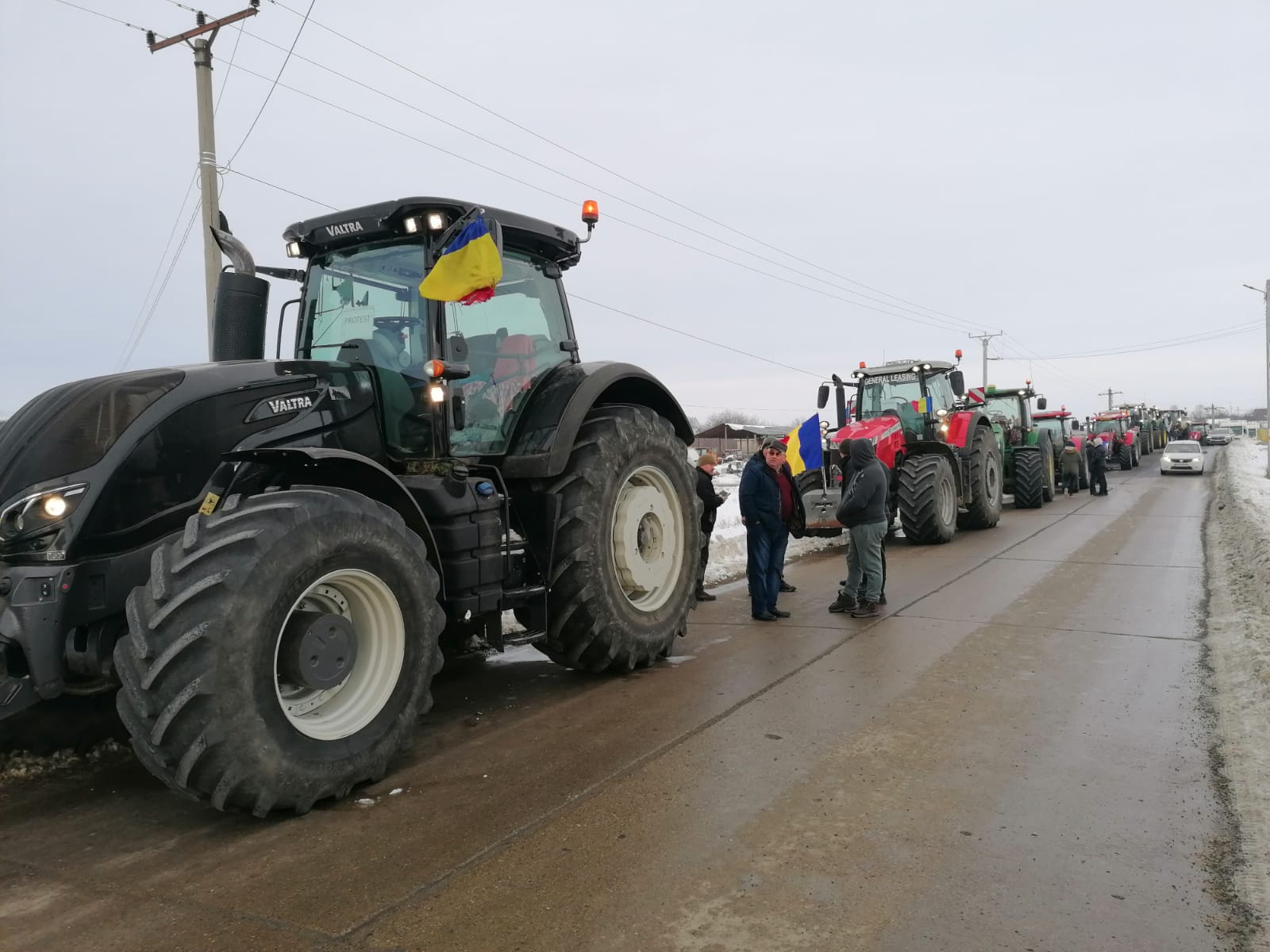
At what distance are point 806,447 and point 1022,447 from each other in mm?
9771

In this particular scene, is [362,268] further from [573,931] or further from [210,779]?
[573,931]

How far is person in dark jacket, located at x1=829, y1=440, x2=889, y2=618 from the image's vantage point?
24.6ft

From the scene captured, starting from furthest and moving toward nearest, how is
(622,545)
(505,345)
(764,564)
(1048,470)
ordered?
(1048,470)
(764,564)
(622,545)
(505,345)

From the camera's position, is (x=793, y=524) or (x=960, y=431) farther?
(x=960, y=431)

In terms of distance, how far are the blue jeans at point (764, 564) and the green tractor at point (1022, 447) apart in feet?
33.9

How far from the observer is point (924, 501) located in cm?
1188

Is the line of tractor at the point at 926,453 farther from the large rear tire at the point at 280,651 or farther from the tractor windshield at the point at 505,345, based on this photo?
the large rear tire at the point at 280,651

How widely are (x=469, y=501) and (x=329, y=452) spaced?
35.2 inches

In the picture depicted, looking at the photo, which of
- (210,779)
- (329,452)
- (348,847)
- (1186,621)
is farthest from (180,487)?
(1186,621)

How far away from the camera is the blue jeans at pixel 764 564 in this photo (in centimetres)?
755

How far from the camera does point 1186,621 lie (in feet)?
22.4

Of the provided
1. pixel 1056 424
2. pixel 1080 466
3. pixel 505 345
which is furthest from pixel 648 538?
pixel 1056 424

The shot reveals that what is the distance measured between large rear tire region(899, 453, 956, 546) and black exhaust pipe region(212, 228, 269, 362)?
9075 mm

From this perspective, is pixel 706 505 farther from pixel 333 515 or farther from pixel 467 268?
pixel 333 515
